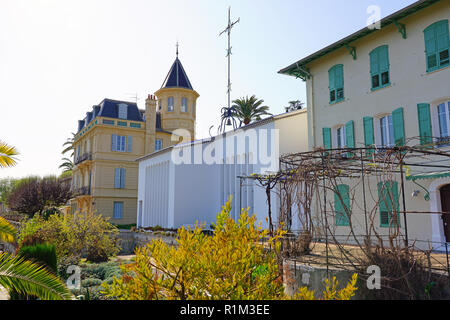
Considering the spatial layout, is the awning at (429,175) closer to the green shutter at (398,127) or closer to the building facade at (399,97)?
the building facade at (399,97)

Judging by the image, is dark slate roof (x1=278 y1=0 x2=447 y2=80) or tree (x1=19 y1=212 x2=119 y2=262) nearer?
dark slate roof (x1=278 y1=0 x2=447 y2=80)

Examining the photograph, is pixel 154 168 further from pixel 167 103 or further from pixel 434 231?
pixel 434 231

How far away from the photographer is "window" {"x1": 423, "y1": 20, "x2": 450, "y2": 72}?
41.5ft

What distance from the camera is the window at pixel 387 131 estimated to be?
14.5 meters

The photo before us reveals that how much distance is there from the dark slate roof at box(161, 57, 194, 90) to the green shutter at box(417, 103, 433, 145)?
28727mm

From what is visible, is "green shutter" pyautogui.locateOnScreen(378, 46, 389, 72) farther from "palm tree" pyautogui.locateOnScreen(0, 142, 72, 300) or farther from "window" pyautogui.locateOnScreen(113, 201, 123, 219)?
"window" pyautogui.locateOnScreen(113, 201, 123, 219)

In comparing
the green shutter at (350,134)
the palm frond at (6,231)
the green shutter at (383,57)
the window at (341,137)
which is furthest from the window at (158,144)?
the palm frond at (6,231)

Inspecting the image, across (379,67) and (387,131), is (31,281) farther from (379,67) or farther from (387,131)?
(379,67)

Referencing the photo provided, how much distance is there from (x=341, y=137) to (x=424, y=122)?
415cm

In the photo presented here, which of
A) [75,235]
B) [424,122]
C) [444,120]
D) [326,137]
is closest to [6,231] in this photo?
[75,235]

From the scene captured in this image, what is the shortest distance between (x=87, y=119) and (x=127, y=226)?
1632cm

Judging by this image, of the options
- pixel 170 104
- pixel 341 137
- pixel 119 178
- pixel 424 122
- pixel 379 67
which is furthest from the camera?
pixel 170 104

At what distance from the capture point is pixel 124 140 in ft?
122

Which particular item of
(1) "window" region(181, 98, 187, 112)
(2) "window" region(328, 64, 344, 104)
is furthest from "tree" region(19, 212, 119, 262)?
(1) "window" region(181, 98, 187, 112)
